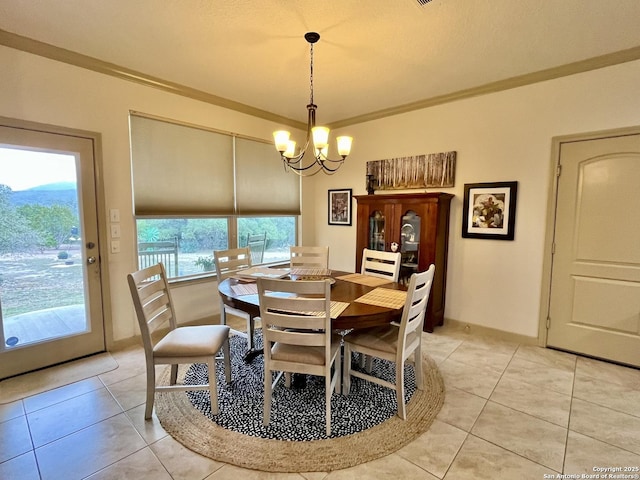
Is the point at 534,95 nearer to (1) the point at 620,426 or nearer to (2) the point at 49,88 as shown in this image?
(1) the point at 620,426

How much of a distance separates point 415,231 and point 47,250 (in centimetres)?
348

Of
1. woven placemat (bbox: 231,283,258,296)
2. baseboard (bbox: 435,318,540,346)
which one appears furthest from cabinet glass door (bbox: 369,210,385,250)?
woven placemat (bbox: 231,283,258,296)

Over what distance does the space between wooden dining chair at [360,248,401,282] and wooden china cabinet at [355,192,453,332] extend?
566mm

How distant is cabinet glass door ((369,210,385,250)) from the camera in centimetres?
368

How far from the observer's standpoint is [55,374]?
2.48 metres

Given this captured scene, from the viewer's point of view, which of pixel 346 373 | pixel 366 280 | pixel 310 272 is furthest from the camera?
pixel 310 272

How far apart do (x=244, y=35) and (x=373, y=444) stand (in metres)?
2.90

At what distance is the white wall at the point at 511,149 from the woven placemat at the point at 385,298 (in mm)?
1538

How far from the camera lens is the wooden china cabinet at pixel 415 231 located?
10.6ft

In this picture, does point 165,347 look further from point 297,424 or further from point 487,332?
point 487,332

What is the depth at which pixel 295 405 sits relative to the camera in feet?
6.84

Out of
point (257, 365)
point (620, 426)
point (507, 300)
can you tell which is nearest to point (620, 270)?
point (507, 300)

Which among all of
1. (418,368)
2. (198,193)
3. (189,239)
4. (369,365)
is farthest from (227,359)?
(198,193)

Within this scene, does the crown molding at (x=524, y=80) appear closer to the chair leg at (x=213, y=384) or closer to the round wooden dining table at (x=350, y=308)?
the round wooden dining table at (x=350, y=308)
